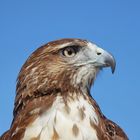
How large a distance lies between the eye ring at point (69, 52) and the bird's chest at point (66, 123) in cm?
78

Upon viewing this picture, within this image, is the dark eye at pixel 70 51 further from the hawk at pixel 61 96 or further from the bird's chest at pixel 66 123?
the bird's chest at pixel 66 123

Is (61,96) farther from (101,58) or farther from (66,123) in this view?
(101,58)

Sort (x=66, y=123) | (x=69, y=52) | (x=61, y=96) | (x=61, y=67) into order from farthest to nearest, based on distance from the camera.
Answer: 1. (x=69, y=52)
2. (x=61, y=67)
3. (x=61, y=96)
4. (x=66, y=123)

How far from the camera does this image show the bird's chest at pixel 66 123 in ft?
20.2

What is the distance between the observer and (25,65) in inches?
279

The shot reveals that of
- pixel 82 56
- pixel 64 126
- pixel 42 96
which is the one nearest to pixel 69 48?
pixel 82 56

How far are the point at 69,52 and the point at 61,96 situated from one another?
0.72 m

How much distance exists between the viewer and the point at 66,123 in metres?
6.27

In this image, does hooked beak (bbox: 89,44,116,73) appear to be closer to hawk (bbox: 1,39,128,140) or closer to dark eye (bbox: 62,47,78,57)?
hawk (bbox: 1,39,128,140)

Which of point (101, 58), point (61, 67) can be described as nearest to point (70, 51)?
point (61, 67)

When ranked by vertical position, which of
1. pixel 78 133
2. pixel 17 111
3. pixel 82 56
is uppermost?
pixel 82 56

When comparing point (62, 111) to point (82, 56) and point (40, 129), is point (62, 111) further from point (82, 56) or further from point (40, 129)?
point (82, 56)

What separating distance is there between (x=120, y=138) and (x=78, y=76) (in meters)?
0.95

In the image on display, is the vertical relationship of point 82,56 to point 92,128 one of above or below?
above
